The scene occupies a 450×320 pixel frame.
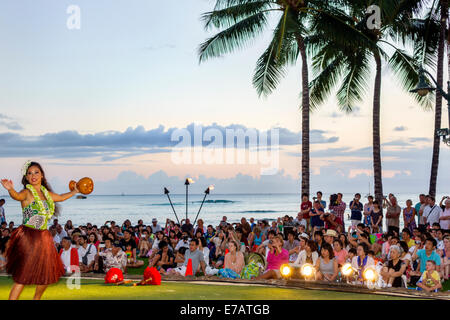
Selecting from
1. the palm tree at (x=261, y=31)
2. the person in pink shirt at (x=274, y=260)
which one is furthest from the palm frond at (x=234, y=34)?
Answer: the person in pink shirt at (x=274, y=260)

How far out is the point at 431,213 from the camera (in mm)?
17594

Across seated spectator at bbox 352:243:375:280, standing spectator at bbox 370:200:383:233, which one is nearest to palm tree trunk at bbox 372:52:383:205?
standing spectator at bbox 370:200:383:233

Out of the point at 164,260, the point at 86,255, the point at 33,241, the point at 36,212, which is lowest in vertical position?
the point at 164,260

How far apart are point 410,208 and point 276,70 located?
8.37 metres

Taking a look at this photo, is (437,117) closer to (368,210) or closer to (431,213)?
(368,210)

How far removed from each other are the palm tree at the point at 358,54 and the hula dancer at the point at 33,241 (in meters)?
15.9

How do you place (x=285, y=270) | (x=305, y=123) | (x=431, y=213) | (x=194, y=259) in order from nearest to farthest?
(x=285, y=270) < (x=194, y=259) < (x=431, y=213) < (x=305, y=123)

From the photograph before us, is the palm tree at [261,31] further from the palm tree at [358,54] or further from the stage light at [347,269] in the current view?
the stage light at [347,269]

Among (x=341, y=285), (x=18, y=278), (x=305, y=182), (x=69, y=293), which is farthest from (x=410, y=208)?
(x=18, y=278)

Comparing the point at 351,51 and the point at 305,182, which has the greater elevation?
the point at 351,51

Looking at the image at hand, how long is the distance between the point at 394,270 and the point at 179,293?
487cm

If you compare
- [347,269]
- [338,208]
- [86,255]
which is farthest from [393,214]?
[86,255]
